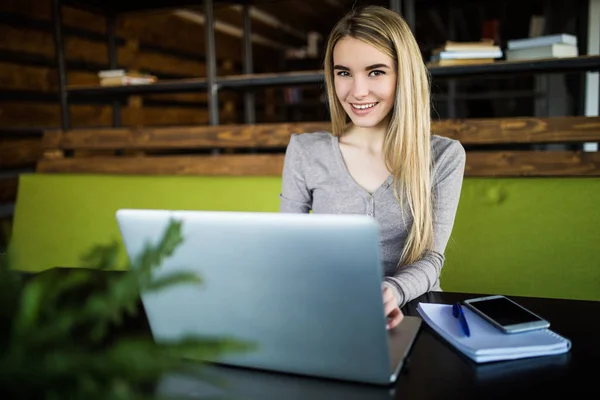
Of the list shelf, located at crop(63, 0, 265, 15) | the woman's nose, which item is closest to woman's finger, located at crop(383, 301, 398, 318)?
the woman's nose

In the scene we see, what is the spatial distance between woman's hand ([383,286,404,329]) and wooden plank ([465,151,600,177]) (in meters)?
1.23

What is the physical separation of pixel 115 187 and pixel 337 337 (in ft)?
5.70

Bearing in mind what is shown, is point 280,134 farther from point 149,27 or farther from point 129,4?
point 149,27

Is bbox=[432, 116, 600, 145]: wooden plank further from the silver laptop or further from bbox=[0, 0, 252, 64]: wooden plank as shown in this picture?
bbox=[0, 0, 252, 64]: wooden plank

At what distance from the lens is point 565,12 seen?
3.95m

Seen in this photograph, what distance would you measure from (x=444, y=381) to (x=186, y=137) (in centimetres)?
196

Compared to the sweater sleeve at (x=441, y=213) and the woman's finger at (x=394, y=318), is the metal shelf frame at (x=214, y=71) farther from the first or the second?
the woman's finger at (x=394, y=318)

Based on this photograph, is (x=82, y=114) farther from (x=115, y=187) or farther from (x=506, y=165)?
(x=506, y=165)

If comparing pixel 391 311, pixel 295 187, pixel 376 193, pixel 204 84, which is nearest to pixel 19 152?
pixel 204 84

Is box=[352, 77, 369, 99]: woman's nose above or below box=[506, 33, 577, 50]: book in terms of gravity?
below

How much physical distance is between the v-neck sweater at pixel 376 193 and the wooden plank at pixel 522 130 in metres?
0.52

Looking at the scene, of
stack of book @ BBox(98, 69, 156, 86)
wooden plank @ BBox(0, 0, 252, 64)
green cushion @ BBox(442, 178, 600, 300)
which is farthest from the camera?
wooden plank @ BBox(0, 0, 252, 64)

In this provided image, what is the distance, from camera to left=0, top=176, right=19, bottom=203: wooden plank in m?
3.30

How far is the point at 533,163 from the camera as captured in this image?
197 cm
